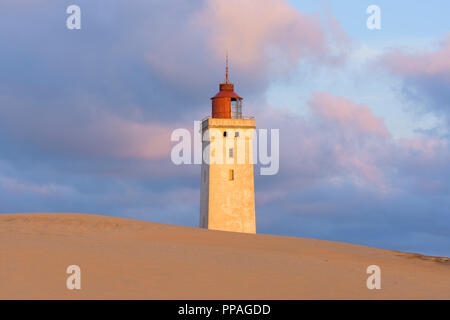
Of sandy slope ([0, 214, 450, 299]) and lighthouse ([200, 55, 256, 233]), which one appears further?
lighthouse ([200, 55, 256, 233])

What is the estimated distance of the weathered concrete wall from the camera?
160 ft

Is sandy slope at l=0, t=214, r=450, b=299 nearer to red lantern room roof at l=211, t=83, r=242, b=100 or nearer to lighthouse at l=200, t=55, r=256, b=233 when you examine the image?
lighthouse at l=200, t=55, r=256, b=233

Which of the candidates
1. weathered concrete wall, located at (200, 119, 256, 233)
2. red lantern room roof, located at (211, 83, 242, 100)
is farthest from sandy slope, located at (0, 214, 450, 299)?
red lantern room roof, located at (211, 83, 242, 100)

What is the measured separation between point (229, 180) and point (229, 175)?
0.40 meters

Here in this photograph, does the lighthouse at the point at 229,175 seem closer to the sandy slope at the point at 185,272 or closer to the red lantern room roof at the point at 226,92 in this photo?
the red lantern room roof at the point at 226,92

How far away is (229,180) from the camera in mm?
49312

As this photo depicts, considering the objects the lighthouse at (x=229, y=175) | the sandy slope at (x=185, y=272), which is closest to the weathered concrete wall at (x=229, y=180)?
the lighthouse at (x=229, y=175)

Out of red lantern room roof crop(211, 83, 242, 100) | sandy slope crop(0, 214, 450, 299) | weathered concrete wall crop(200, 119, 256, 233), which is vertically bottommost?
sandy slope crop(0, 214, 450, 299)

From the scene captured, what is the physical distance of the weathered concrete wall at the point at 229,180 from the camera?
48.9 m

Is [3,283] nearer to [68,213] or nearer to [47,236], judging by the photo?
[47,236]

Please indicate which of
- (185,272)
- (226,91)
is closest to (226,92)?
(226,91)

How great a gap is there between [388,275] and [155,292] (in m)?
8.60

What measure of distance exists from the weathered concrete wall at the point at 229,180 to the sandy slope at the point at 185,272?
21309 millimetres
